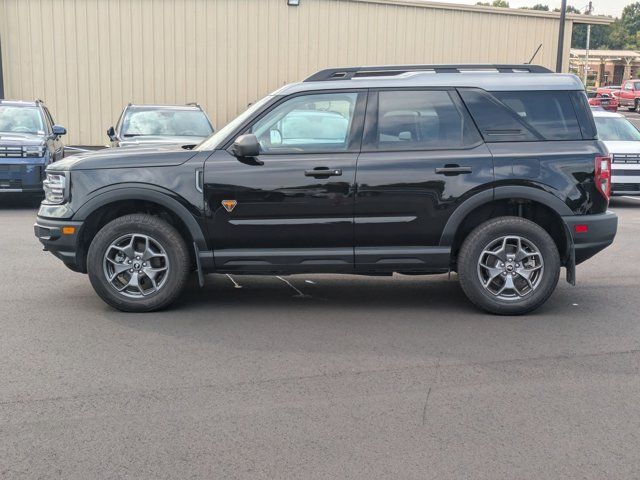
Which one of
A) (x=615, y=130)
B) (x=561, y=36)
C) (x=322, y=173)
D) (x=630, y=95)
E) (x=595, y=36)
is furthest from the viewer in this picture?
(x=595, y=36)

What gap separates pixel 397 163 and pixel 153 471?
11.3ft

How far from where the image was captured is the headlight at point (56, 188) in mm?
6301

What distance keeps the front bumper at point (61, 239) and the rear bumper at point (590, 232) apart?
13.0ft

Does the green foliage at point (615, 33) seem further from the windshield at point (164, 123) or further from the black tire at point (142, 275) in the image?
the black tire at point (142, 275)

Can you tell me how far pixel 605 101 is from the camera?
41281 millimetres

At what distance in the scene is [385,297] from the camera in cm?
704

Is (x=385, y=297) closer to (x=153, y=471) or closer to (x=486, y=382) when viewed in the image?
(x=486, y=382)

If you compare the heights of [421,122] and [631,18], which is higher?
[631,18]

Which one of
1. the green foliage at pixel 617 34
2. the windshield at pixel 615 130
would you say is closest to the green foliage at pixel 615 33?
the green foliage at pixel 617 34

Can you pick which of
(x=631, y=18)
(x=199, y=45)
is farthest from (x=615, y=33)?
(x=199, y=45)

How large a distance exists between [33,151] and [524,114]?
8.76 meters

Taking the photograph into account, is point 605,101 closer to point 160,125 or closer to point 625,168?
point 625,168

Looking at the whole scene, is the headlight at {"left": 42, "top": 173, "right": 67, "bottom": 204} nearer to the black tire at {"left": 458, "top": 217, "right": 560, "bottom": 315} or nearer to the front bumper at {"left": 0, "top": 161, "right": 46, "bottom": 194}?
the black tire at {"left": 458, "top": 217, "right": 560, "bottom": 315}

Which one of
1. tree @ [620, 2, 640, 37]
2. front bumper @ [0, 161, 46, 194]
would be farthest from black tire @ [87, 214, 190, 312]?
tree @ [620, 2, 640, 37]
